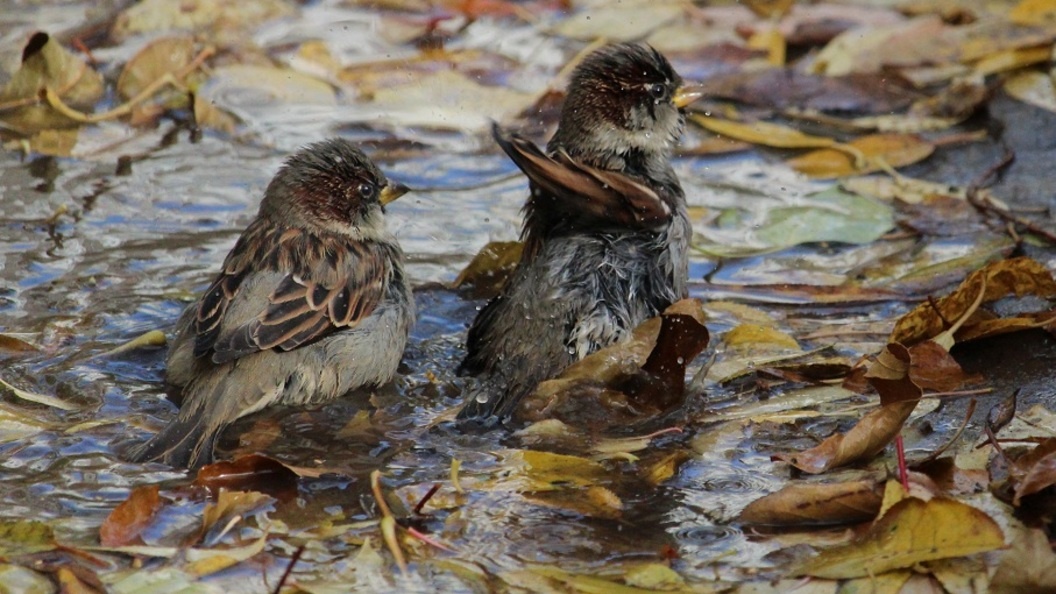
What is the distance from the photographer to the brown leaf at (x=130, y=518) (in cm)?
380

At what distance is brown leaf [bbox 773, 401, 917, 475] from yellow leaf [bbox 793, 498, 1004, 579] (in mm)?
552

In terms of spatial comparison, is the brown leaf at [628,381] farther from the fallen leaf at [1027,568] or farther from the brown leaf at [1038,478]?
the fallen leaf at [1027,568]

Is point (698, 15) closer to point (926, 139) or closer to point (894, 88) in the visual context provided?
Result: point (894, 88)

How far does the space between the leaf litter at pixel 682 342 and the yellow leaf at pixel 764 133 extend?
0.02m

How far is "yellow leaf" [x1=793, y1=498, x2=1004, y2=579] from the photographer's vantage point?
11.4 ft

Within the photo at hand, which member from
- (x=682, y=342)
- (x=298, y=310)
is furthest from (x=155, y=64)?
(x=682, y=342)

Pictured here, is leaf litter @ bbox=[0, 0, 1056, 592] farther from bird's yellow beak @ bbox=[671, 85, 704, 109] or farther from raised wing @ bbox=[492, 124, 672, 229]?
bird's yellow beak @ bbox=[671, 85, 704, 109]

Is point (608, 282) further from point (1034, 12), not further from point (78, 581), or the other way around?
point (1034, 12)

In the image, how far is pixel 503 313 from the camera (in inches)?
207

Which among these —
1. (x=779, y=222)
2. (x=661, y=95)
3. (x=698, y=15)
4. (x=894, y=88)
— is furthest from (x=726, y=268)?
(x=698, y=15)

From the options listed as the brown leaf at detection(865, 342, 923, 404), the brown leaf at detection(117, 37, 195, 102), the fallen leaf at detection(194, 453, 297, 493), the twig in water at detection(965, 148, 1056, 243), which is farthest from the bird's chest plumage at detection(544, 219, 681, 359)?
the brown leaf at detection(117, 37, 195, 102)

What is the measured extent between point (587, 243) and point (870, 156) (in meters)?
2.69

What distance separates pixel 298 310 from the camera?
5113 millimetres

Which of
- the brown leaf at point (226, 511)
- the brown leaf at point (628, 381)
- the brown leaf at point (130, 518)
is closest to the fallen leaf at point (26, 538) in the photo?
the brown leaf at point (130, 518)
